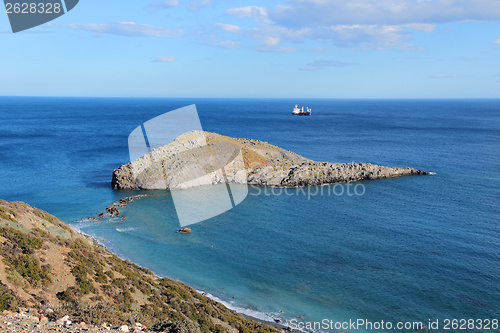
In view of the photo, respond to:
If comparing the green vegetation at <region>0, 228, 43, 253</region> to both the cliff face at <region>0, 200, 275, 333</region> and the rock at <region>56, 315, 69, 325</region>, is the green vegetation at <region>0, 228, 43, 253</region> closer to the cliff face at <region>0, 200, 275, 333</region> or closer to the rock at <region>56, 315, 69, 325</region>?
the cliff face at <region>0, 200, 275, 333</region>

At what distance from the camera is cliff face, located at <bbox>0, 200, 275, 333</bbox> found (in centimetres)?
1712

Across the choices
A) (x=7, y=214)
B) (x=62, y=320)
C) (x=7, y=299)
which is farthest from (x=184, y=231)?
(x=62, y=320)

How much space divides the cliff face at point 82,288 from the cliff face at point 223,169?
103 feet

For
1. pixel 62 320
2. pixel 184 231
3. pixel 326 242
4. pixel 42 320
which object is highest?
pixel 42 320

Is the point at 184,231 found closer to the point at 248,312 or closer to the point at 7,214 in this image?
the point at 248,312

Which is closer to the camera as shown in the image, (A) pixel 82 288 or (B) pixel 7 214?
(A) pixel 82 288

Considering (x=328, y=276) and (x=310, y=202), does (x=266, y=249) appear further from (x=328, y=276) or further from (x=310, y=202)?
(x=310, y=202)

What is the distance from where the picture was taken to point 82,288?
1908cm

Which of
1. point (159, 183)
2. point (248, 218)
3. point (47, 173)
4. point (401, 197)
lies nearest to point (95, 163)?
point (47, 173)

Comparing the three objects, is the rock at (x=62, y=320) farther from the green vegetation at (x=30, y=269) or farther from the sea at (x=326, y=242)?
the sea at (x=326, y=242)

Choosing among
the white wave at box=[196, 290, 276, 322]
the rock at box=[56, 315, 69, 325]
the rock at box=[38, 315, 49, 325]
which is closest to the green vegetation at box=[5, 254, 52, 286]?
the rock at box=[38, 315, 49, 325]

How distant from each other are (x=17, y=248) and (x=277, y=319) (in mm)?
16083

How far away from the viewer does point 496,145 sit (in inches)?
3893

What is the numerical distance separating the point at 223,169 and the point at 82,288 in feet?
137
